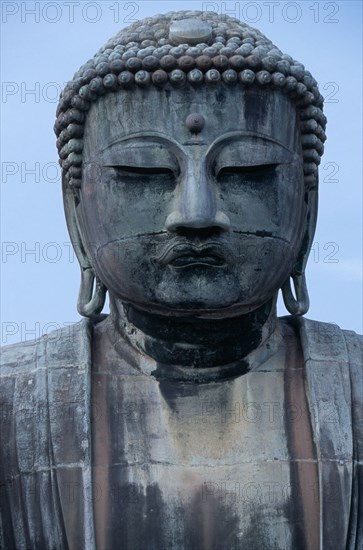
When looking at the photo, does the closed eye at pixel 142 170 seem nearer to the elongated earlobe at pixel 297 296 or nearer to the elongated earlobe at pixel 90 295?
the elongated earlobe at pixel 90 295

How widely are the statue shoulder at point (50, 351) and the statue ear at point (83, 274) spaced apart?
0.35 feet

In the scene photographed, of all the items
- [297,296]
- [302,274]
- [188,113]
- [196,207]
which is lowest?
[297,296]

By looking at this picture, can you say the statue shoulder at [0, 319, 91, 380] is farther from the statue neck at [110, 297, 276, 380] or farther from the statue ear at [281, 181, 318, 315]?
the statue ear at [281, 181, 318, 315]

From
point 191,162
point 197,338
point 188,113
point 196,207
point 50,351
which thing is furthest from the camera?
point 50,351

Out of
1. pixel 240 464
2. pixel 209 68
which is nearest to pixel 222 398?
pixel 240 464

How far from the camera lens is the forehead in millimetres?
11898

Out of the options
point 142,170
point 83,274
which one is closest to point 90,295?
point 83,274

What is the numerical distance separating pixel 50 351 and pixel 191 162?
64.7 inches

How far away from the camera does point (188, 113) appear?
1191 centimetres

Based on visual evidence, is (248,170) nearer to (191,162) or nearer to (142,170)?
(191,162)

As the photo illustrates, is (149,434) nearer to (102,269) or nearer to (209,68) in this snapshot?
(102,269)

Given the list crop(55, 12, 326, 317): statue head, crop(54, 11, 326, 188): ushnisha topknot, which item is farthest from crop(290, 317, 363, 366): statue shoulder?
crop(54, 11, 326, 188): ushnisha topknot

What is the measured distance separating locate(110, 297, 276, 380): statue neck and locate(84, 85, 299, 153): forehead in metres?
1.16

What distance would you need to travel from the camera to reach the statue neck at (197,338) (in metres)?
12.2
